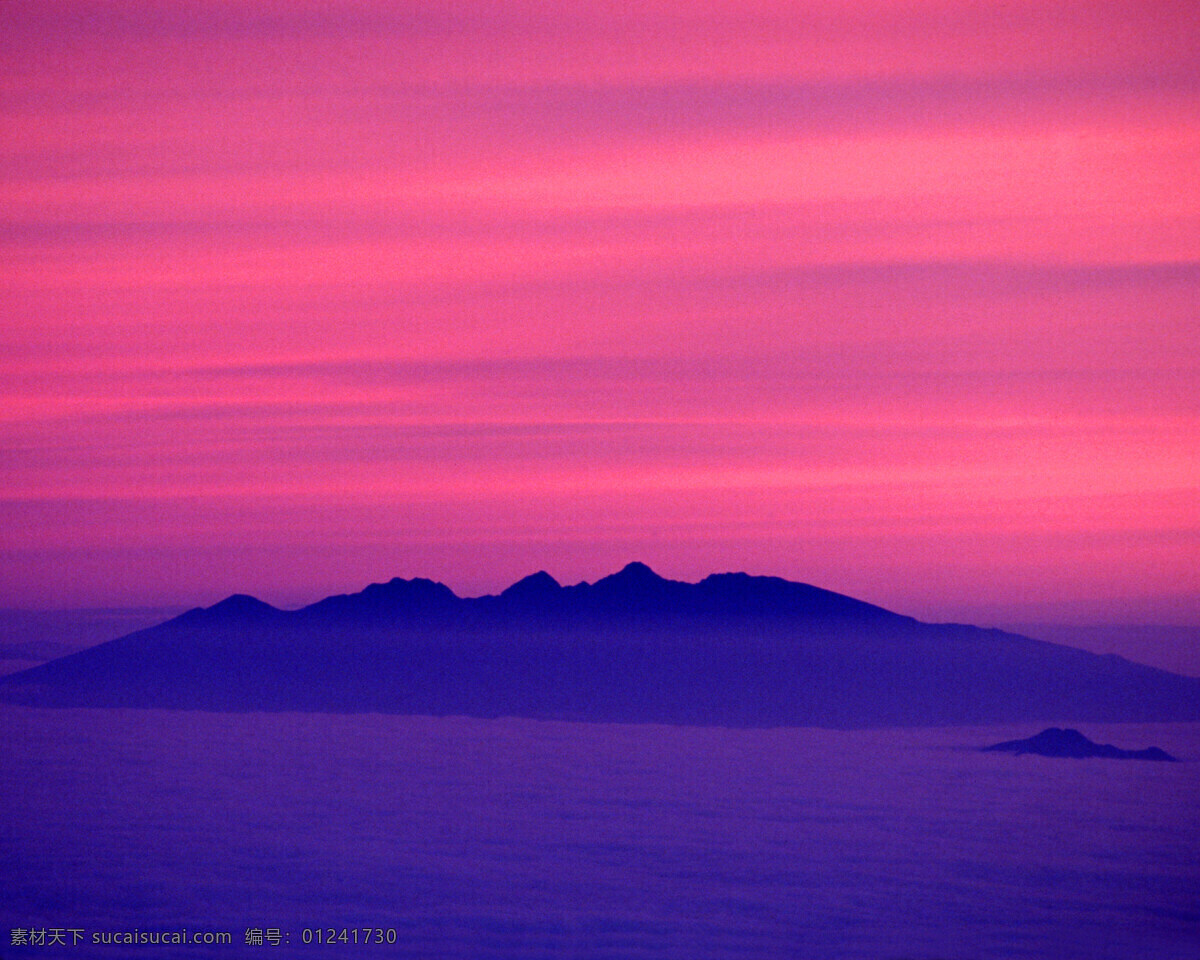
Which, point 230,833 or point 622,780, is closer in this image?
point 230,833

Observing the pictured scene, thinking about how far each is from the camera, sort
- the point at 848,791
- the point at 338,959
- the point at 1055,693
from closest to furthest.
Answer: the point at 338,959, the point at 848,791, the point at 1055,693

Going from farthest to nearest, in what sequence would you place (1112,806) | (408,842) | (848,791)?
1. (848,791)
2. (1112,806)
3. (408,842)

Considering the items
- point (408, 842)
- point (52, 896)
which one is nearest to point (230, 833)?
point (408, 842)

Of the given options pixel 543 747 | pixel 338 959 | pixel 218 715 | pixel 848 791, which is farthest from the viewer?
pixel 218 715

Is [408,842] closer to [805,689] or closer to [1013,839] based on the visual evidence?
[1013,839]

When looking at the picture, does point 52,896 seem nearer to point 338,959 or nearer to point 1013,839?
point 338,959

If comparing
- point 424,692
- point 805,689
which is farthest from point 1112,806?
point 424,692
